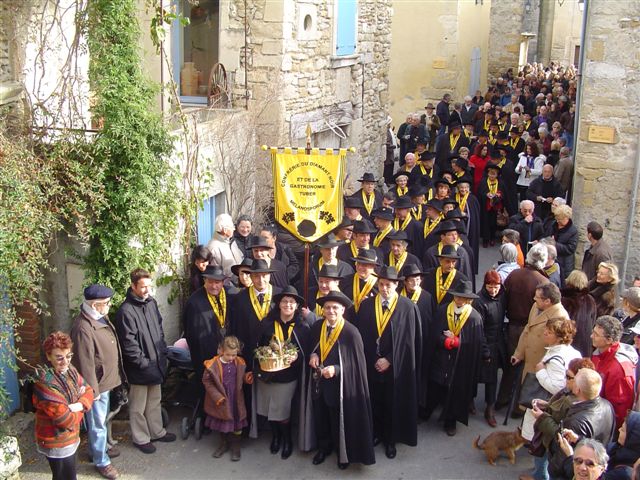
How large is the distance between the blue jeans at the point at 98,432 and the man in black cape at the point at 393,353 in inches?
102

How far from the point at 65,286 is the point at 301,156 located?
2869 millimetres

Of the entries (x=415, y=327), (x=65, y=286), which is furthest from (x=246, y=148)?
(x=415, y=327)

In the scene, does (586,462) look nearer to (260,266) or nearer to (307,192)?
(260,266)

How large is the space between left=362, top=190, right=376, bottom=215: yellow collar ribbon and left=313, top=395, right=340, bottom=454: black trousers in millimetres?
4744

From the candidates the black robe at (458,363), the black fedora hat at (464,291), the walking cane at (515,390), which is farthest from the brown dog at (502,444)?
the black fedora hat at (464,291)

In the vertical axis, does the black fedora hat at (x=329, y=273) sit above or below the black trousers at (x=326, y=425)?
above

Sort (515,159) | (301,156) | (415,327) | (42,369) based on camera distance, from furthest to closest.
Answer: (515,159) < (301,156) < (415,327) < (42,369)

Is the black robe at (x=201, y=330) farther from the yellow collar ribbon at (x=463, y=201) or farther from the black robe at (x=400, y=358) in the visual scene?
the yellow collar ribbon at (x=463, y=201)

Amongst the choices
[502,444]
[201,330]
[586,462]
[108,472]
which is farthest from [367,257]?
[586,462]

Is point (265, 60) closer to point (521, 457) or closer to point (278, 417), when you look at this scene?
point (278, 417)

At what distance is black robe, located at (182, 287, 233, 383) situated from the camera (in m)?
8.35

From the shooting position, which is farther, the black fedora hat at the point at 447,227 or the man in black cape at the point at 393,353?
the black fedora hat at the point at 447,227

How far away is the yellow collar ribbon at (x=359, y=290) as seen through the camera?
8.72 metres

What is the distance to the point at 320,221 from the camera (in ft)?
29.2
